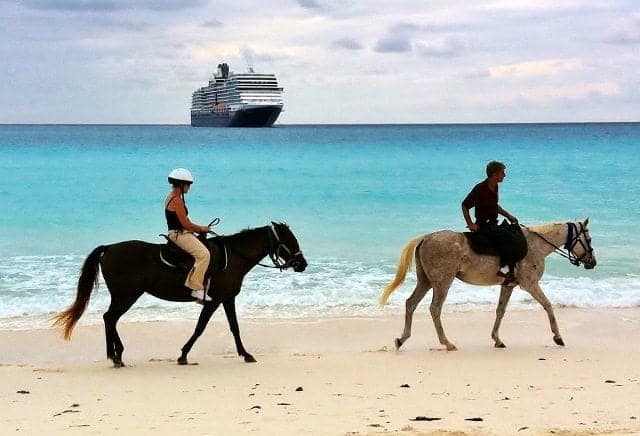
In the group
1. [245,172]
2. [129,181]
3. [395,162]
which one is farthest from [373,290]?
[395,162]

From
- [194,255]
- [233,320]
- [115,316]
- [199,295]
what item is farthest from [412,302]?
[115,316]

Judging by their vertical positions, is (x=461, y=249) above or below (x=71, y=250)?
above

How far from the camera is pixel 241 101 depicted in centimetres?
11506

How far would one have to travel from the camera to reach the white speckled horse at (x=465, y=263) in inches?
334

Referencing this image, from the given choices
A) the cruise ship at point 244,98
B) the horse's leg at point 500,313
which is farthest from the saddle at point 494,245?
the cruise ship at point 244,98

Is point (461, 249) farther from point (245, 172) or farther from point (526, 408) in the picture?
point (245, 172)

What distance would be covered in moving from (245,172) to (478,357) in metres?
36.4

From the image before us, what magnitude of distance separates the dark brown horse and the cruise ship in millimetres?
106477

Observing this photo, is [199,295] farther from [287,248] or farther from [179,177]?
[179,177]

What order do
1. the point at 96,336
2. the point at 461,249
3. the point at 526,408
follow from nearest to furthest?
the point at 526,408
the point at 461,249
the point at 96,336

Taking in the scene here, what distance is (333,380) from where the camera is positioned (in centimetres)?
706

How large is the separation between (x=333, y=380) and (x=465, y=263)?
2297 millimetres

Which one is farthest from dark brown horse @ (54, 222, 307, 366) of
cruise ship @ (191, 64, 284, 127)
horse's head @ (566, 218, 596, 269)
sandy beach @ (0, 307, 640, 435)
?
cruise ship @ (191, 64, 284, 127)

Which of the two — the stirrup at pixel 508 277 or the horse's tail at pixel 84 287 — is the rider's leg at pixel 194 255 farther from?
the stirrup at pixel 508 277
